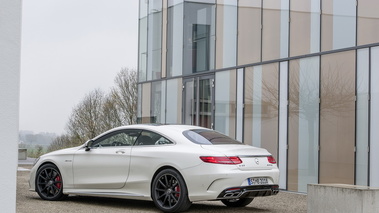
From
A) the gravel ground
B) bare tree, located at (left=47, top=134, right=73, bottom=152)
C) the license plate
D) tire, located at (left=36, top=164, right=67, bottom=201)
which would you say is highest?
the license plate

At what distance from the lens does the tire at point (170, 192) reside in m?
9.78

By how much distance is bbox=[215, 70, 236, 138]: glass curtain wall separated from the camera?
18.2m

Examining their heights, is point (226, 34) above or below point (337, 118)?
above

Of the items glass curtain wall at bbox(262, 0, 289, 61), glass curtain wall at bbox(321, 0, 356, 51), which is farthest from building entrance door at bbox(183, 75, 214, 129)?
glass curtain wall at bbox(321, 0, 356, 51)

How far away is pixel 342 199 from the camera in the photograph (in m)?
9.07

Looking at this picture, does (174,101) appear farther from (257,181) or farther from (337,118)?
(257,181)

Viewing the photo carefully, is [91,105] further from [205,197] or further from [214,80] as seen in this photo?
[205,197]

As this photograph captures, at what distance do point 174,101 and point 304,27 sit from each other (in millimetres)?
6624

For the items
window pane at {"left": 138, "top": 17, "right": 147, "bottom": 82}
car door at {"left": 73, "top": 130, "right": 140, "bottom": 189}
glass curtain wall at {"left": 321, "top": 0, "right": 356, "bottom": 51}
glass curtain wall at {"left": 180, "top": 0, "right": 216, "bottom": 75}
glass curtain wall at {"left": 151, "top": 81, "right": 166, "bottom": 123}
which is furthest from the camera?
window pane at {"left": 138, "top": 17, "right": 147, "bottom": 82}

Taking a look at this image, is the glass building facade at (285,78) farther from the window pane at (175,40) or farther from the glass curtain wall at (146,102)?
the glass curtain wall at (146,102)

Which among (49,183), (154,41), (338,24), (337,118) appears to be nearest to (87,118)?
(154,41)

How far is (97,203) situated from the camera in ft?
38.1

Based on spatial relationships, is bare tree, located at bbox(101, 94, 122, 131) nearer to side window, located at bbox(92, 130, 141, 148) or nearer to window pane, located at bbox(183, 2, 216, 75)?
window pane, located at bbox(183, 2, 216, 75)

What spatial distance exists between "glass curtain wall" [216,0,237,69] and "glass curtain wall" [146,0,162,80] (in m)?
3.64
